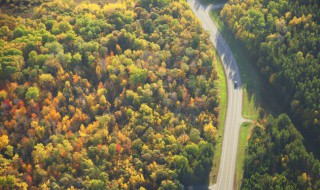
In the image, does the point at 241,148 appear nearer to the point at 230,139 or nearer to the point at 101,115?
the point at 230,139

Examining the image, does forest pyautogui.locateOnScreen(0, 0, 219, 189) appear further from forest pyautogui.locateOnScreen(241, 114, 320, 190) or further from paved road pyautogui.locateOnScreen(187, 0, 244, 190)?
forest pyautogui.locateOnScreen(241, 114, 320, 190)

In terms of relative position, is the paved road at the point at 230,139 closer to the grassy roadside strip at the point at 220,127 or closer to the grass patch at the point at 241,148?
the grassy roadside strip at the point at 220,127

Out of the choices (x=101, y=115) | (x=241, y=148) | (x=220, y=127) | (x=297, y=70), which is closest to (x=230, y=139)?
(x=241, y=148)

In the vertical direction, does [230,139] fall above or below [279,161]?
above

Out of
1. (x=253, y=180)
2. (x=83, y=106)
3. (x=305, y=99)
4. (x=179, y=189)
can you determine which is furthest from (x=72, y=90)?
(x=305, y=99)

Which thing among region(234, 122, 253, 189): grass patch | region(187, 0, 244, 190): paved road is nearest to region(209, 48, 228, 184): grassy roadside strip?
region(187, 0, 244, 190): paved road

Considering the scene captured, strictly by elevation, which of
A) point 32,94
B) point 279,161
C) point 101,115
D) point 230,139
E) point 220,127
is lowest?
point 279,161

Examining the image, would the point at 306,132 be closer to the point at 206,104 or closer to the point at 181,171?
the point at 206,104
